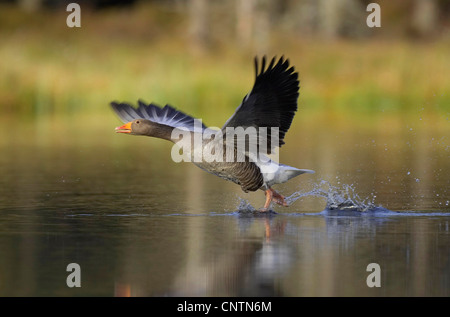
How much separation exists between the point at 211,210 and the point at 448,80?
1991 cm

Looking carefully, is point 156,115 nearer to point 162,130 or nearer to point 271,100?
point 162,130

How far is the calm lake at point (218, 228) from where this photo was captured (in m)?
6.16

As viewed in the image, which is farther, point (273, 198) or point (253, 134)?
point (273, 198)

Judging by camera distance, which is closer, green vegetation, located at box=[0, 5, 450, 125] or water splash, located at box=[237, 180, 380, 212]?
water splash, located at box=[237, 180, 380, 212]

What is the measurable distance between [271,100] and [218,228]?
1482 mm

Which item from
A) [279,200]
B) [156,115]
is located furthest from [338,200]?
[156,115]

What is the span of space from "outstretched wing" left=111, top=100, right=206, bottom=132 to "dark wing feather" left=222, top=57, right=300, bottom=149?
6.17ft

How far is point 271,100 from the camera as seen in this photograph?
28.9 feet

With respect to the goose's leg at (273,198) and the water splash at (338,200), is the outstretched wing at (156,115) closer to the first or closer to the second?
the water splash at (338,200)

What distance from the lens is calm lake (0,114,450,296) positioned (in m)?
6.16

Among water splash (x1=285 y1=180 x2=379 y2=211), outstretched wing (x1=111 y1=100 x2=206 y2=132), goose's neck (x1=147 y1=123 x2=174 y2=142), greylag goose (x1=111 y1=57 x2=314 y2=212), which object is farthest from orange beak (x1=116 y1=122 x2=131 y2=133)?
water splash (x1=285 y1=180 x2=379 y2=211)

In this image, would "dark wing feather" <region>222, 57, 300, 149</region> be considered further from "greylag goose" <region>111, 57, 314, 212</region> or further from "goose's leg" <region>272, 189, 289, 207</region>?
"goose's leg" <region>272, 189, 289, 207</region>
